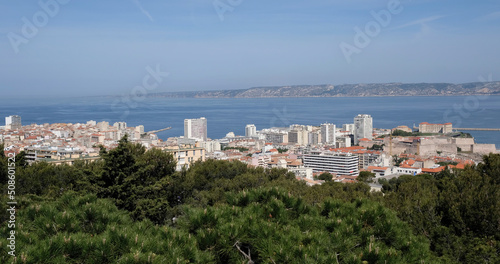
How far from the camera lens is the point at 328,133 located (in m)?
42.9

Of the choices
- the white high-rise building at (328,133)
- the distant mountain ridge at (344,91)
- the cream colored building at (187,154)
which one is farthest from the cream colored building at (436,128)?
the cream colored building at (187,154)

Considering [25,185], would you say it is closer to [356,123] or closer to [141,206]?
[141,206]

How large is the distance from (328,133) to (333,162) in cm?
1387

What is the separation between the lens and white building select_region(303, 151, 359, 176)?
28.7 meters

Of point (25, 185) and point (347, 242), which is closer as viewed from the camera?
point (347, 242)

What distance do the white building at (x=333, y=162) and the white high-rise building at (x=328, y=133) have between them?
12.0 metres

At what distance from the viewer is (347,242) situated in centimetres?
216

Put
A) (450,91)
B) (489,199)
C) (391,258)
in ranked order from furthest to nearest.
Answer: (450,91) → (489,199) → (391,258)

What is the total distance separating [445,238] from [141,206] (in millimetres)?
3847

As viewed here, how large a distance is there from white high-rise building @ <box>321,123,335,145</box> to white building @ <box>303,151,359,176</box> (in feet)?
39.2

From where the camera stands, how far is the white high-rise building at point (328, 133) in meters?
42.7

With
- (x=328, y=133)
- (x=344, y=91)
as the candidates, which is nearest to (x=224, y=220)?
(x=328, y=133)

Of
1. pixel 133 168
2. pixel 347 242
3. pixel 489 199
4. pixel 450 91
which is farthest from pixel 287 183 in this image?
pixel 450 91

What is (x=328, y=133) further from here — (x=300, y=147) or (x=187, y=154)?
(x=187, y=154)
